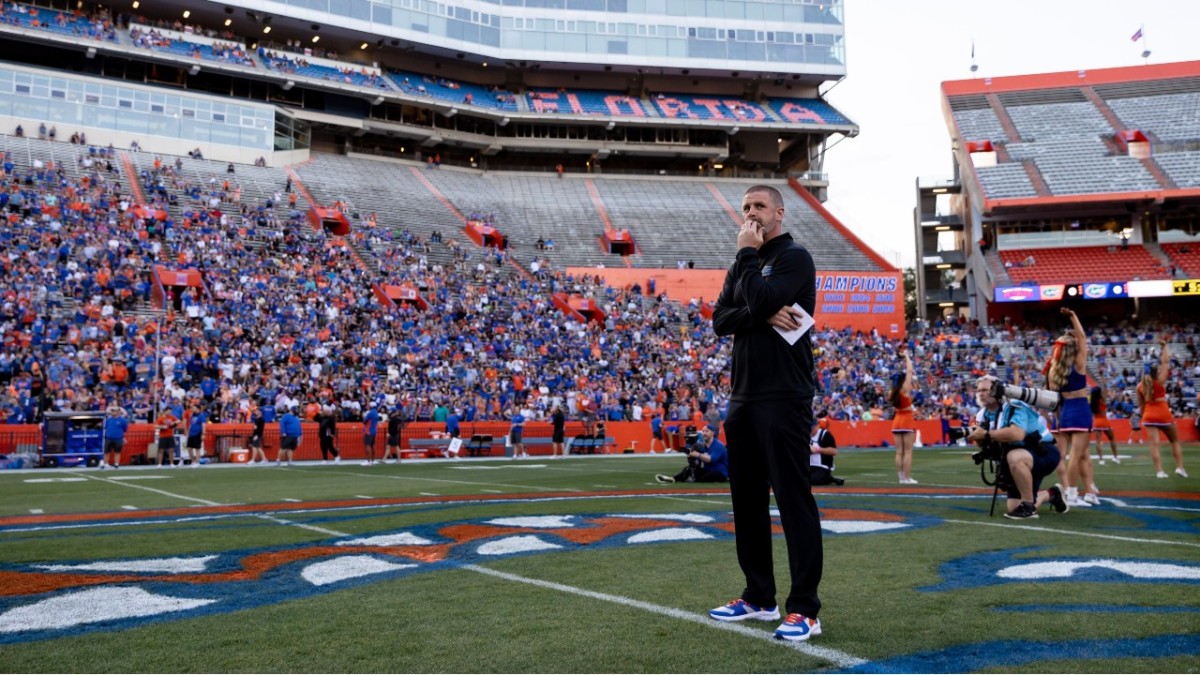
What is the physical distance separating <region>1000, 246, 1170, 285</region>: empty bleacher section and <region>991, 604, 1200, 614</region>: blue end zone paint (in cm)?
4702

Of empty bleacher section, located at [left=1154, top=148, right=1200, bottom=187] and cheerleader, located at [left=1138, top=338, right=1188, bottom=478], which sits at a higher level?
empty bleacher section, located at [left=1154, top=148, right=1200, bottom=187]

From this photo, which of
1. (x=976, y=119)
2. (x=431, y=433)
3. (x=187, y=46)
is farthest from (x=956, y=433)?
(x=187, y=46)

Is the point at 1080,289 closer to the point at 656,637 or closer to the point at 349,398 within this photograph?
the point at 349,398

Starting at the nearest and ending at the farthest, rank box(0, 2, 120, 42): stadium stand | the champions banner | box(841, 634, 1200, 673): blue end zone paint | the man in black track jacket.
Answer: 1. box(841, 634, 1200, 673): blue end zone paint
2. the man in black track jacket
3. the champions banner
4. box(0, 2, 120, 42): stadium stand

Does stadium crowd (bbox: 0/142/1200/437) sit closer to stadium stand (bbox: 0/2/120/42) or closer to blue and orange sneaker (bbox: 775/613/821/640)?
stadium stand (bbox: 0/2/120/42)

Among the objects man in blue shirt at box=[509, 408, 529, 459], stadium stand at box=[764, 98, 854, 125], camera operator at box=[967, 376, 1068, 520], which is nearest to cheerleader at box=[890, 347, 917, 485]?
camera operator at box=[967, 376, 1068, 520]

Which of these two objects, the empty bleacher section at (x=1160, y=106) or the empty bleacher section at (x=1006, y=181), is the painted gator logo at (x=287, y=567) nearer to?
the empty bleacher section at (x=1006, y=181)

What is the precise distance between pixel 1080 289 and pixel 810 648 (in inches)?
1891

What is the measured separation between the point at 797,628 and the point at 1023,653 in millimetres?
976

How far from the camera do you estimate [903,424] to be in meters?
14.6

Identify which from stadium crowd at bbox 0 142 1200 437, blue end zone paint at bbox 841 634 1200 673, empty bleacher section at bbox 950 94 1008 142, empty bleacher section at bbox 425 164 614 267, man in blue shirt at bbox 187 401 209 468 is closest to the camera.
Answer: blue end zone paint at bbox 841 634 1200 673

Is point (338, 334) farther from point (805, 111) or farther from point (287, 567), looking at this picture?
point (805, 111)

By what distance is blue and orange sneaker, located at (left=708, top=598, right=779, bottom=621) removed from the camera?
16.0 ft

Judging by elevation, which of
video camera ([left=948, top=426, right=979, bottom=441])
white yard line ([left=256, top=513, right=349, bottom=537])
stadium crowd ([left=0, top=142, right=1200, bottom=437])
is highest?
Answer: stadium crowd ([left=0, top=142, right=1200, bottom=437])
